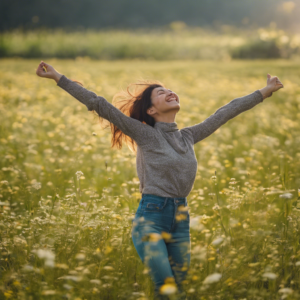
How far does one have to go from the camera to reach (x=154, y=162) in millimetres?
2318

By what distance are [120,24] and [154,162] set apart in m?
50.6

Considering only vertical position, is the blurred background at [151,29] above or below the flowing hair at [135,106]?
above

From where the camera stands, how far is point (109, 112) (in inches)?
92.7

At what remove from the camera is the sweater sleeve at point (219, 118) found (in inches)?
105

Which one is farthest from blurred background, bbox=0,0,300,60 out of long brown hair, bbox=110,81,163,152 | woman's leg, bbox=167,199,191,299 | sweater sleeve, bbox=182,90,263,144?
woman's leg, bbox=167,199,191,299

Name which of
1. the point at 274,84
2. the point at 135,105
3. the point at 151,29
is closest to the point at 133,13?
the point at 151,29

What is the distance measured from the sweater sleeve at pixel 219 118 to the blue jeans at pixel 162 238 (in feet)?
1.87

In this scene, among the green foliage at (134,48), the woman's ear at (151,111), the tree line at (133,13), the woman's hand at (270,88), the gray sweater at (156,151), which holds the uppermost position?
the tree line at (133,13)

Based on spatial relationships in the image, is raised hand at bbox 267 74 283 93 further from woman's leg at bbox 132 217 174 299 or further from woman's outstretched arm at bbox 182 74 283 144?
woman's leg at bbox 132 217 174 299

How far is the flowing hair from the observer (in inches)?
105

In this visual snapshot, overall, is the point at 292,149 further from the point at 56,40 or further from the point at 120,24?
the point at 120,24

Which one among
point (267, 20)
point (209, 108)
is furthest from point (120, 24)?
point (209, 108)

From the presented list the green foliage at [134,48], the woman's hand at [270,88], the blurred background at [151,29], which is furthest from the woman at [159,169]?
the green foliage at [134,48]

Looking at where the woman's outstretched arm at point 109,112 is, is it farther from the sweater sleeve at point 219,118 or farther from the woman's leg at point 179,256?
the woman's leg at point 179,256
